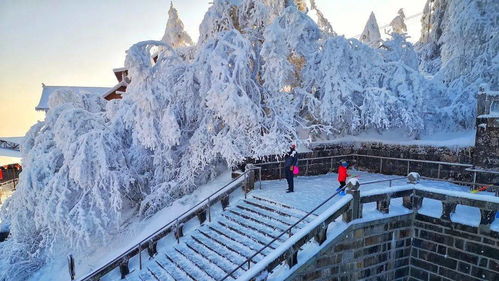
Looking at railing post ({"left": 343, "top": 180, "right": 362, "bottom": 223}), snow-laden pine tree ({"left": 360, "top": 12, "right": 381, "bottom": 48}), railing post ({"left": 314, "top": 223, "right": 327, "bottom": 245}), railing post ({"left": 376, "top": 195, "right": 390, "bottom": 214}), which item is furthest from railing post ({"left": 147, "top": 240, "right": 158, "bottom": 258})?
snow-laden pine tree ({"left": 360, "top": 12, "right": 381, "bottom": 48})

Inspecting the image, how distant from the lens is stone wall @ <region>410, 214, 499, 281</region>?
664cm

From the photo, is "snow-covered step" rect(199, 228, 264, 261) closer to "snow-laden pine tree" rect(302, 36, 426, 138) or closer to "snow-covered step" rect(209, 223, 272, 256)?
"snow-covered step" rect(209, 223, 272, 256)

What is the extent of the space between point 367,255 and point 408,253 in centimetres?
143

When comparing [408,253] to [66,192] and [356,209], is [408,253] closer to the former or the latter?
[356,209]

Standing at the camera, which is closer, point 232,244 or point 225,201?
point 232,244

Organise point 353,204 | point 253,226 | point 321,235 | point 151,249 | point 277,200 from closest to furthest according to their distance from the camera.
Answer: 1. point 321,235
2. point 353,204
3. point 253,226
4. point 277,200
5. point 151,249

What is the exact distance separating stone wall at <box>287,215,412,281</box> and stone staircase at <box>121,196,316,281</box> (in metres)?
1.05

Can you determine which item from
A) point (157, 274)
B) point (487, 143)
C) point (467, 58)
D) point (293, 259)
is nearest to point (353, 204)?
point (293, 259)

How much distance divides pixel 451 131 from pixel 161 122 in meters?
11.9

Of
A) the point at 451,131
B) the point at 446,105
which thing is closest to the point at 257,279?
the point at 451,131

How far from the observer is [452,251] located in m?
7.16

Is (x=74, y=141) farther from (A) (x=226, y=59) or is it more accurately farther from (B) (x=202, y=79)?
(A) (x=226, y=59)

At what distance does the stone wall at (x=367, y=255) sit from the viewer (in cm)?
689

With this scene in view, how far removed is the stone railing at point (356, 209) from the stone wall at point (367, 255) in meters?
0.32
